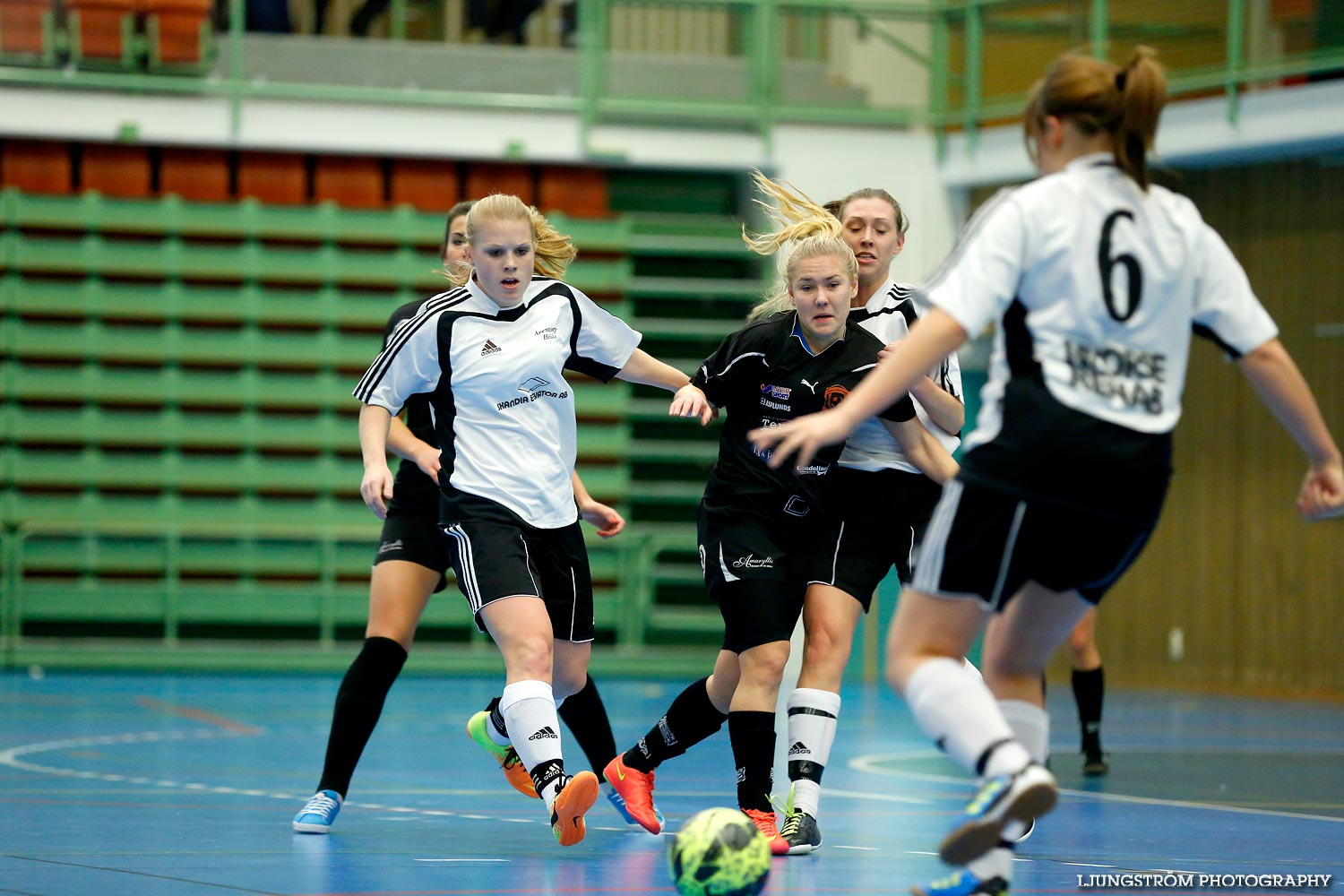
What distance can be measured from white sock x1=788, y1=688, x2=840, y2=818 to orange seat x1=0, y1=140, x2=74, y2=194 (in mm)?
10363

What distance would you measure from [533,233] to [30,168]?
31.3 ft

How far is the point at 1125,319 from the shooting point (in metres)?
3.46

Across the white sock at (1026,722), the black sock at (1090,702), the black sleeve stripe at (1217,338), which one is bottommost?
the black sock at (1090,702)

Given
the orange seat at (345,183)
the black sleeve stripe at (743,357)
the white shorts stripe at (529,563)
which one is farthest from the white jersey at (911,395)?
the orange seat at (345,183)

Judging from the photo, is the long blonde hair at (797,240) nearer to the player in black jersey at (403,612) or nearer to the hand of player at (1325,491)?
the player in black jersey at (403,612)

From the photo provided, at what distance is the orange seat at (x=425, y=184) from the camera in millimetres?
14234

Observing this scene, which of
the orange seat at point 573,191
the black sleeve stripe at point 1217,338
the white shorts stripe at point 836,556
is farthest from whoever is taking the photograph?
the orange seat at point 573,191

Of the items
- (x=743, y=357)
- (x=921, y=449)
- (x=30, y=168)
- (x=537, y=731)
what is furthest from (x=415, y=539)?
(x=30, y=168)

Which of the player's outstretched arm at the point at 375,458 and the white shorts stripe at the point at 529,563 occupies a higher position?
the player's outstretched arm at the point at 375,458

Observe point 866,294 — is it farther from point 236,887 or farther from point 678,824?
point 236,887

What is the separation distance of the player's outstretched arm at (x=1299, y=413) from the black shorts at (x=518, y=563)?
2.17 meters

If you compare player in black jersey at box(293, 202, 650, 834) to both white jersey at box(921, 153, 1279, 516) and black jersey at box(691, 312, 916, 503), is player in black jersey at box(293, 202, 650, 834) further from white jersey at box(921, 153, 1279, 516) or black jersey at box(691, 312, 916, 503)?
white jersey at box(921, 153, 1279, 516)

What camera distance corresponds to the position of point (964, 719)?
11.2 feet

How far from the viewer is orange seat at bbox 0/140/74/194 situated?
13.7m
